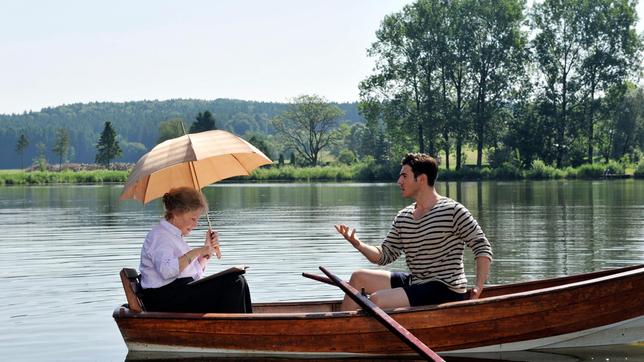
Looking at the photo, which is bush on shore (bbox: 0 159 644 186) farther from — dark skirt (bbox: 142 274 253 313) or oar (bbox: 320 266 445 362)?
oar (bbox: 320 266 445 362)

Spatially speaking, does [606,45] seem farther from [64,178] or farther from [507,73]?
[64,178]

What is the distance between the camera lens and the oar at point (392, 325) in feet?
27.6

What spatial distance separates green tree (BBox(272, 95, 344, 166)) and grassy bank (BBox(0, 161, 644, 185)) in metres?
40.1

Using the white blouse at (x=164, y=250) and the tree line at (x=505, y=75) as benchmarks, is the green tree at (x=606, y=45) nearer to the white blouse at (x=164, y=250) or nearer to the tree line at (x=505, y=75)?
the tree line at (x=505, y=75)

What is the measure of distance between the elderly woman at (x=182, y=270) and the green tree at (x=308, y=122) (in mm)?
116067

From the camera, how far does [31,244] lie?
22.8 meters

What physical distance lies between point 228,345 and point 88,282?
671 cm

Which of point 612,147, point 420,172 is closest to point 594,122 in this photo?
point 612,147

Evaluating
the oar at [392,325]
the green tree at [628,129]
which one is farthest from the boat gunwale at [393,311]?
the green tree at [628,129]

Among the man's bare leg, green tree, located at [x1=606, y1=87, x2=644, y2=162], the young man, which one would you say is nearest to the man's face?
the young man

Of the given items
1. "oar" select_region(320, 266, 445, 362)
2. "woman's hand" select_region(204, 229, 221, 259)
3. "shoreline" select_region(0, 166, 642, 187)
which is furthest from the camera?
"shoreline" select_region(0, 166, 642, 187)

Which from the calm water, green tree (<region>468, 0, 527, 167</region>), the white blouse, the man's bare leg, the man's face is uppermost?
green tree (<region>468, 0, 527, 167</region>)

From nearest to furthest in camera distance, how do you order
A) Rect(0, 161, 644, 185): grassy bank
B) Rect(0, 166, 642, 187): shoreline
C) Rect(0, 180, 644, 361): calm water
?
Rect(0, 180, 644, 361): calm water
Rect(0, 161, 644, 185): grassy bank
Rect(0, 166, 642, 187): shoreline

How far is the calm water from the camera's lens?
39.3 feet
